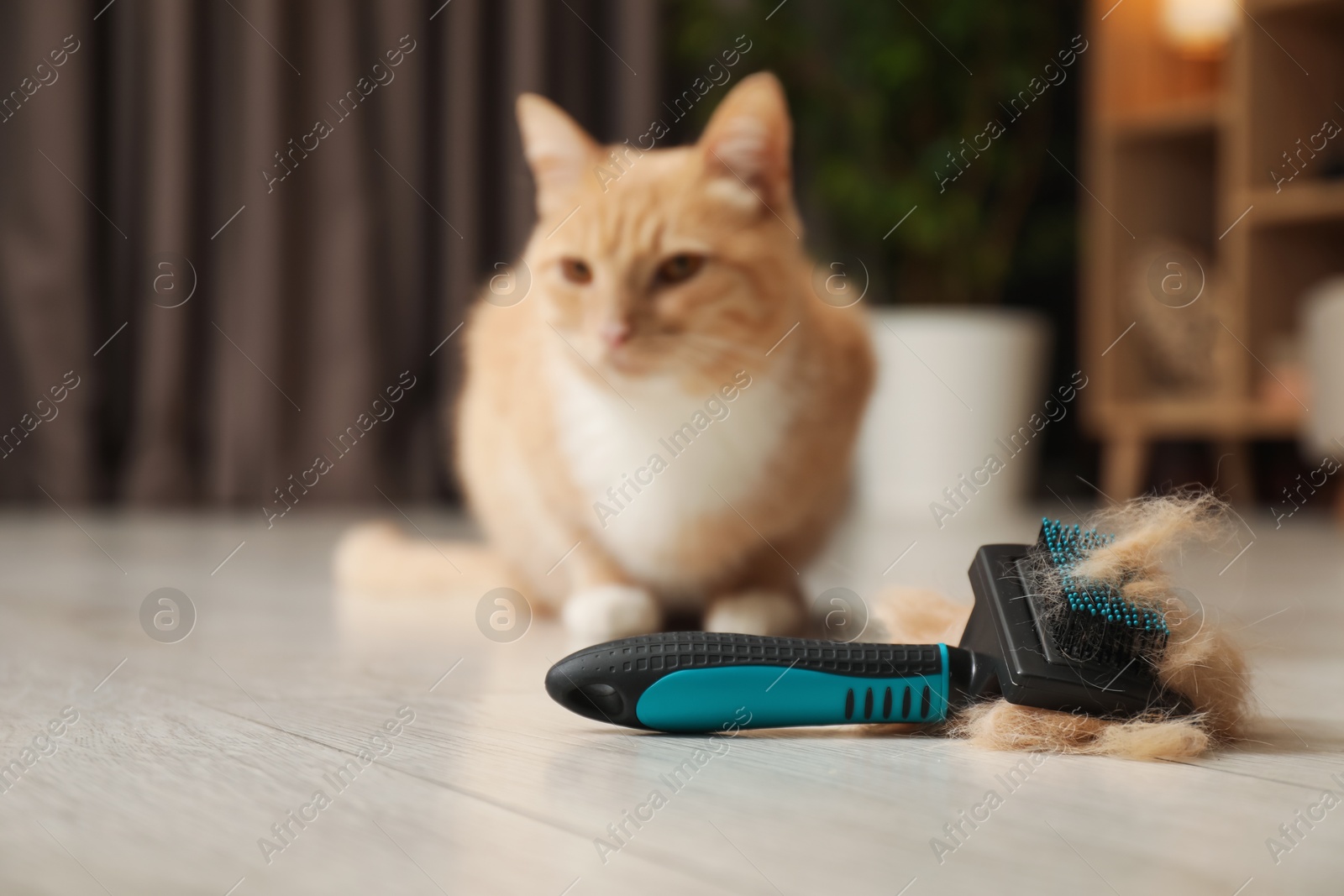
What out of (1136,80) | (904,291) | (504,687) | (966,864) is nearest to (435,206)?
(904,291)

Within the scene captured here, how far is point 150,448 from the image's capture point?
121 inches

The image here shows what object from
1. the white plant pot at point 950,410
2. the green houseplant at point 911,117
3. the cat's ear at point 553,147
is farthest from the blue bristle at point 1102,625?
the green houseplant at point 911,117

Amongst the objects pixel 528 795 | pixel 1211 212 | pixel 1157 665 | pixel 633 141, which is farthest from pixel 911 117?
pixel 528 795

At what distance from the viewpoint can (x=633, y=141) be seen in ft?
11.0

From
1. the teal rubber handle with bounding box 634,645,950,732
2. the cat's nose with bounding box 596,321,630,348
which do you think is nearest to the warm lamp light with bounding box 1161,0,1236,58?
the cat's nose with bounding box 596,321,630,348

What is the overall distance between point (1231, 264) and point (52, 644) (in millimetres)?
3242

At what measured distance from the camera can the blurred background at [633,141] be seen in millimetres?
2975

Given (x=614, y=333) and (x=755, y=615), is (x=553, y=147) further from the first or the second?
(x=755, y=615)

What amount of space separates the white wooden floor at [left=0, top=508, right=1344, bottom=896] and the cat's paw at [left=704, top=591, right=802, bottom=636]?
0.17m

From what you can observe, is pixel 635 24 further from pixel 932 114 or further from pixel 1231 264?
pixel 1231 264

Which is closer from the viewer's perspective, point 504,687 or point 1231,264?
point 504,687

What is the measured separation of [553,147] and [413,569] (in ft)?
2.15

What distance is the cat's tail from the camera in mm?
1643

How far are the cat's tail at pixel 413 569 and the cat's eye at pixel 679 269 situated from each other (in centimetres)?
51
